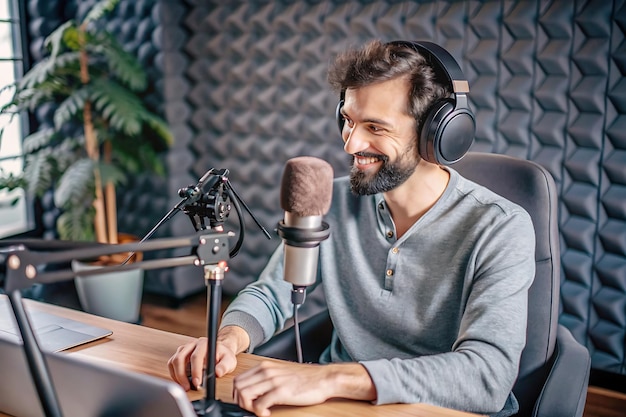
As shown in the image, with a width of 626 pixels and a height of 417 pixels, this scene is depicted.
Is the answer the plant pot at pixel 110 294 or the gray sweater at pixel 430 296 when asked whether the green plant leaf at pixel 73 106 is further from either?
the gray sweater at pixel 430 296

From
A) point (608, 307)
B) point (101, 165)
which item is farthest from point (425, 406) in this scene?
point (101, 165)

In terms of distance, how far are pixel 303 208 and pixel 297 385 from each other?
0.99ft

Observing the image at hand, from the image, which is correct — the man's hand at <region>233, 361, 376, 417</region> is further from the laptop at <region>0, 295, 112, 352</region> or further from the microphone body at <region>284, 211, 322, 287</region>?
the laptop at <region>0, 295, 112, 352</region>

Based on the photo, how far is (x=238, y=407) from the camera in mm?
939

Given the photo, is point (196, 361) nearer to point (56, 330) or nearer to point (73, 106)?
point (56, 330)

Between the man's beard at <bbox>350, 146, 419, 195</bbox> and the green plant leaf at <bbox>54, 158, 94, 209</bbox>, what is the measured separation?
1.79 meters

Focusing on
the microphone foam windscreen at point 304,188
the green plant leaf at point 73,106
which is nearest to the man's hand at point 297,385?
the microphone foam windscreen at point 304,188

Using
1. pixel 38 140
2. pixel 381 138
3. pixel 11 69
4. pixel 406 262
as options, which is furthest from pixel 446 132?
pixel 11 69

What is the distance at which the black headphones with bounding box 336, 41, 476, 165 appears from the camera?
126cm

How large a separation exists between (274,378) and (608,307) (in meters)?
1.76

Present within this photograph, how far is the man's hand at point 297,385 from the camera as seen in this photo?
927 millimetres

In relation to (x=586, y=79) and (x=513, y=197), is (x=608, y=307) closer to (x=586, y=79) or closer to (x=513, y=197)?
(x=586, y=79)

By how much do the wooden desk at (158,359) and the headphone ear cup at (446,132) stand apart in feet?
1.69

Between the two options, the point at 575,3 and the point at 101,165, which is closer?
the point at 575,3
